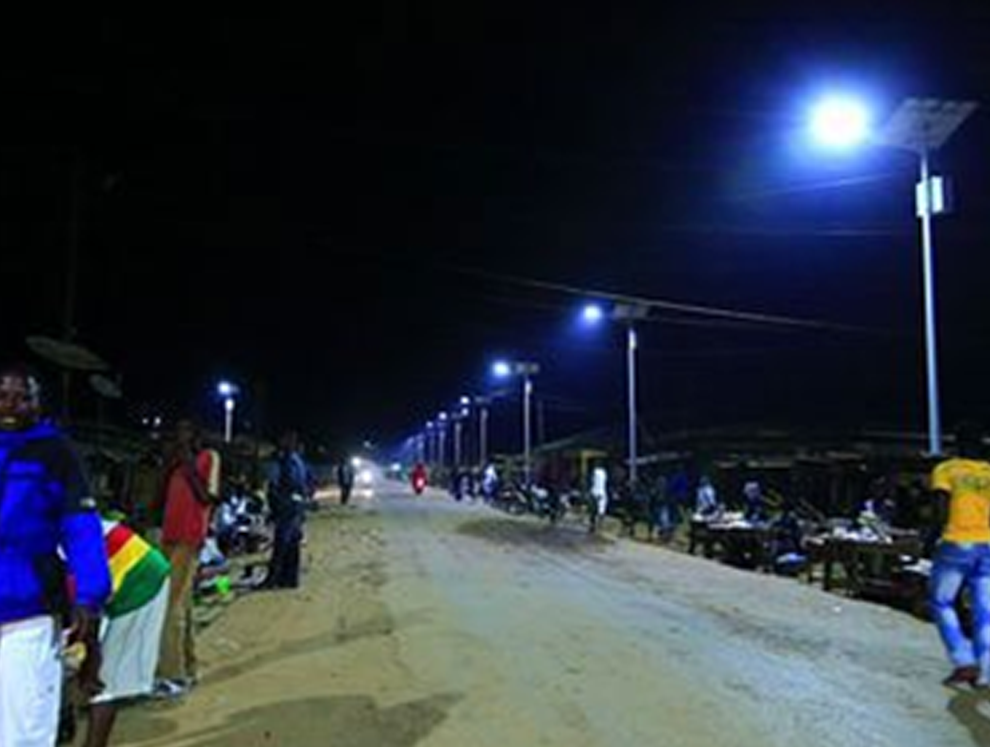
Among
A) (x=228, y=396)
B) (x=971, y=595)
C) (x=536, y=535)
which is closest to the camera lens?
(x=971, y=595)

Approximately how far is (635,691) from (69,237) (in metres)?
12.2

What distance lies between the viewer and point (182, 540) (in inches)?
392

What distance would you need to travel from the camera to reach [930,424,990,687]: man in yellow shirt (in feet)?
34.1

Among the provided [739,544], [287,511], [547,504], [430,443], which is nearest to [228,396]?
[547,504]

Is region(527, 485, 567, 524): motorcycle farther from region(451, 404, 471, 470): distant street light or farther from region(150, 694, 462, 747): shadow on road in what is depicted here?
region(451, 404, 471, 470): distant street light

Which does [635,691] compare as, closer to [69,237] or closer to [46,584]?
[46,584]

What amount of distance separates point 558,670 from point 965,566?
10.8 ft

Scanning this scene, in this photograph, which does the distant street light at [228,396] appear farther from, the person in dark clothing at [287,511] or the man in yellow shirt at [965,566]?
the man in yellow shirt at [965,566]

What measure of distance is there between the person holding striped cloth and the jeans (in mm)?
5997

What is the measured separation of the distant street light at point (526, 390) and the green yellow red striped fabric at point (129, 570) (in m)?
48.9

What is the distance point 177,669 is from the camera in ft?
32.3

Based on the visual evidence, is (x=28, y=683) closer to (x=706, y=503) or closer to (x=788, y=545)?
(x=788, y=545)

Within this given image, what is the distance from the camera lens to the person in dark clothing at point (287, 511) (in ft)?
57.6

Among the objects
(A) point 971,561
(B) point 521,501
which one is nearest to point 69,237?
(A) point 971,561
